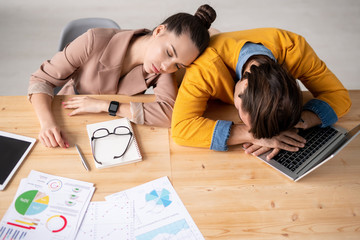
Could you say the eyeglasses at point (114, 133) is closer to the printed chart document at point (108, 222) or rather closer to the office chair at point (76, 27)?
the printed chart document at point (108, 222)

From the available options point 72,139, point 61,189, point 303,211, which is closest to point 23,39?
point 72,139

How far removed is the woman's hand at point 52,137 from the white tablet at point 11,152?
41 mm

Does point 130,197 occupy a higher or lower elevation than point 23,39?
higher

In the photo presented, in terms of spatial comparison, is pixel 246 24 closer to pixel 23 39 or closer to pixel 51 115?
pixel 23 39

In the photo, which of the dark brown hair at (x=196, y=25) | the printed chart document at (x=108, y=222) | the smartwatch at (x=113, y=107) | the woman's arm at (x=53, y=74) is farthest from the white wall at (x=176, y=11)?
the printed chart document at (x=108, y=222)

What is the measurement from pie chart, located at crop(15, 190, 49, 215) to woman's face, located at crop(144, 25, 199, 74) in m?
0.65

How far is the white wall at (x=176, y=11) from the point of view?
286cm

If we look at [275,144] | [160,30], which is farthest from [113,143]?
[275,144]

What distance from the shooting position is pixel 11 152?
1.11m

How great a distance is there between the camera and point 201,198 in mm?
1011

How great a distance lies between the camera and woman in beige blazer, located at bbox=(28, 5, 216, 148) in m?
1.22

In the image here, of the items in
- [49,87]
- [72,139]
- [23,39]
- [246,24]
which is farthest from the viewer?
[246,24]

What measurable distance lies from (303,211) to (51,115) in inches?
38.9

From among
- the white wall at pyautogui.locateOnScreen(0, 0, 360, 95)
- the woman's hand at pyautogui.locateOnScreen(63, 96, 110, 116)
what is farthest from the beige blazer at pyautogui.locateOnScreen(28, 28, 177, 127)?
the white wall at pyautogui.locateOnScreen(0, 0, 360, 95)
